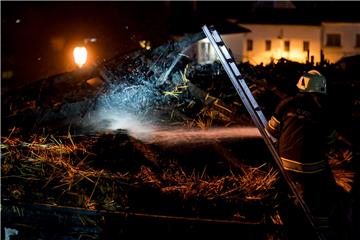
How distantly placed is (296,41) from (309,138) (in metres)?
31.4

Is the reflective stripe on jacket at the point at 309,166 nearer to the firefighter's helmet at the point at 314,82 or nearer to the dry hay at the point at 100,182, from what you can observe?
the dry hay at the point at 100,182

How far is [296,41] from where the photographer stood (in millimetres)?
34281

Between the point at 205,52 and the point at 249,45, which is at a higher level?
the point at 249,45

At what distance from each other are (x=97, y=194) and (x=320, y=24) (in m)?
32.1

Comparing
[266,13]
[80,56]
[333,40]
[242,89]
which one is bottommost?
[242,89]

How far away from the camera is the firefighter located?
14.4 feet

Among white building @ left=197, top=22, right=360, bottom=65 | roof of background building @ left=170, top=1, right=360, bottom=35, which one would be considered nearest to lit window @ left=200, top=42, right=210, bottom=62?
roof of background building @ left=170, top=1, right=360, bottom=35

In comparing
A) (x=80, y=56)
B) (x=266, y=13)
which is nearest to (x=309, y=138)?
(x=80, y=56)

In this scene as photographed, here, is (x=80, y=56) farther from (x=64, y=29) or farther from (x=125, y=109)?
(x=64, y=29)

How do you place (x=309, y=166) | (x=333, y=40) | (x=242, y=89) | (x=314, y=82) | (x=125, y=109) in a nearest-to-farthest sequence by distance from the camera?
(x=314, y=82) < (x=309, y=166) < (x=242, y=89) < (x=125, y=109) < (x=333, y=40)

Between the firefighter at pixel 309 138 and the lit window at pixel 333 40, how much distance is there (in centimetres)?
3141

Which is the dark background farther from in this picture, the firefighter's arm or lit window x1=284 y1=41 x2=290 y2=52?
the firefighter's arm

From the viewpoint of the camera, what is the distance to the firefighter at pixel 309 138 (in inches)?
173

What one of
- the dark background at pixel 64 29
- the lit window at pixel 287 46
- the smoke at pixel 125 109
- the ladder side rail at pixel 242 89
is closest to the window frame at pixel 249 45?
the lit window at pixel 287 46
